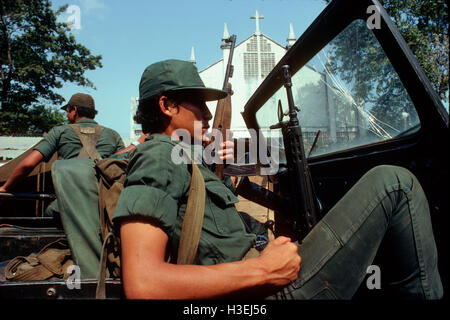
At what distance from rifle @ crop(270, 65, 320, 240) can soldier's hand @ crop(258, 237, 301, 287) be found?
0.57 meters

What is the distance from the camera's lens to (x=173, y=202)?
1.01m

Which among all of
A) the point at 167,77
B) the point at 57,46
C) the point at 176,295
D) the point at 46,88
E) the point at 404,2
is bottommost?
the point at 176,295

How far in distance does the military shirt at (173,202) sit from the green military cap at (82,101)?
2226 millimetres

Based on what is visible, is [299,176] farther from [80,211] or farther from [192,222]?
[80,211]

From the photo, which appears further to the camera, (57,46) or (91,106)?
(57,46)

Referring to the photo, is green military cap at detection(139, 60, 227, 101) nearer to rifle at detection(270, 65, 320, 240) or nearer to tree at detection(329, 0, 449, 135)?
rifle at detection(270, 65, 320, 240)

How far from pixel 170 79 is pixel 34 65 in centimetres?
1707

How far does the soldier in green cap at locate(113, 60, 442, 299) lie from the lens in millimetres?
898

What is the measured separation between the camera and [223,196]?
1.25 metres

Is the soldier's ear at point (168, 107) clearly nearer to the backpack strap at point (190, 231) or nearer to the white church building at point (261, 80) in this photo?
the backpack strap at point (190, 231)

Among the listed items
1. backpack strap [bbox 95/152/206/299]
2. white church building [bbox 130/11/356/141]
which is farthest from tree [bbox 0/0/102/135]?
backpack strap [bbox 95/152/206/299]
